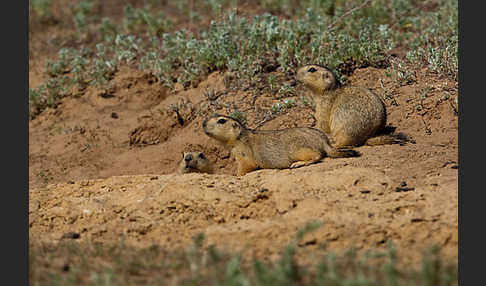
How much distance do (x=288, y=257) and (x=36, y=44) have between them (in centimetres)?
1268

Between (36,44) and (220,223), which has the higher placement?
(36,44)

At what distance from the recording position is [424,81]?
8.83 m

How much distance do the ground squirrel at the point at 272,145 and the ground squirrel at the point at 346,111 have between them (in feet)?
1.47

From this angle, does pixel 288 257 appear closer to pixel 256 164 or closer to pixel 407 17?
pixel 256 164

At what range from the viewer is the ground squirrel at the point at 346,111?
715 centimetres

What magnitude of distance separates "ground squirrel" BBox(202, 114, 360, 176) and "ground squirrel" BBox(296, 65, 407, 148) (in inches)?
17.6

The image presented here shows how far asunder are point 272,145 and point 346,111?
1084mm

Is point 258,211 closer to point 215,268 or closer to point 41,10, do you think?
point 215,268

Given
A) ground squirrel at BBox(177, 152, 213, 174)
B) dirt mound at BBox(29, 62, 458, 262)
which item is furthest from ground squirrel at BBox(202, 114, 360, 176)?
ground squirrel at BBox(177, 152, 213, 174)

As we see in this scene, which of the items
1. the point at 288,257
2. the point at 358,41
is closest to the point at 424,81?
the point at 358,41

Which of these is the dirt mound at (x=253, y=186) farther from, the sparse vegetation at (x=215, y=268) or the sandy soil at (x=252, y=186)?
the sparse vegetation at (x=215, y=268)

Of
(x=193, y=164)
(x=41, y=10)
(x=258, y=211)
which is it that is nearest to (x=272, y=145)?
(x=193, y=164)

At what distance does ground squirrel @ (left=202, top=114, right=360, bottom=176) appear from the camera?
6801 mm

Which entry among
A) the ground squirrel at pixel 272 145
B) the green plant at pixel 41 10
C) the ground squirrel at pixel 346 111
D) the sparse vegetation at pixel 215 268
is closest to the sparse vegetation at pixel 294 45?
the ground squirrel at pixel 346 111
